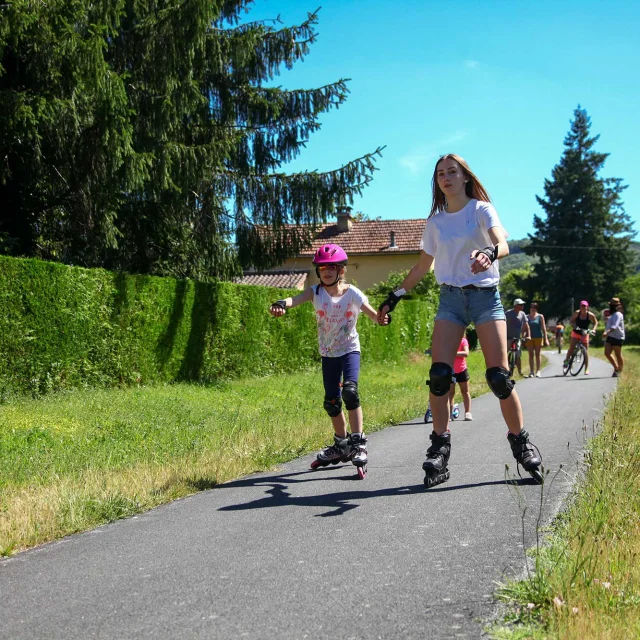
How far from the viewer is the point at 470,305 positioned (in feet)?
18.3

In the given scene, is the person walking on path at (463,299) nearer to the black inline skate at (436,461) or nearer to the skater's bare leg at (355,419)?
the black inline skate at (436,461)

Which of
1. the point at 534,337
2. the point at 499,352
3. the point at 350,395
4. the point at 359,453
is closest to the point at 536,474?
the point at 499,352

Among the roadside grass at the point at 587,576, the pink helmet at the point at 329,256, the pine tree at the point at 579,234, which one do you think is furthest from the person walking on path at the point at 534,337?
the pine tree at the point at 579,234

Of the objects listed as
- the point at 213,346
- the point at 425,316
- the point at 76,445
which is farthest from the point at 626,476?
the point at 425,316

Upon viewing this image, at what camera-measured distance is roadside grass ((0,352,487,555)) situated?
17.2ft

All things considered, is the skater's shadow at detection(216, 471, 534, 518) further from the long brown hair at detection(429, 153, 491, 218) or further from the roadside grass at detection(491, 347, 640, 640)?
the long brown hair at detection(429, 153, 491, 218)

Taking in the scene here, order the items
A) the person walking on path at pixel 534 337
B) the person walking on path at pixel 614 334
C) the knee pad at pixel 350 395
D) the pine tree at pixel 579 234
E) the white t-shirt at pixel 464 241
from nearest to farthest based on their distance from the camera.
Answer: the white t-shirt at pixel 464 241 < the knee pad at pixel 350 395 < the person walking on path at pixel 614 334 < the person walking on path at pixel 534 337 < the pine tree at pixel 579 234

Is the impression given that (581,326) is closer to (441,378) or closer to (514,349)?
(514,349)

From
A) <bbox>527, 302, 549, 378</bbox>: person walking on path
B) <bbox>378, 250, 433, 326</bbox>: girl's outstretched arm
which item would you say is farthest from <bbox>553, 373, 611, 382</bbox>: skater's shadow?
<bbox>378, 250, 433, 326</bbox>: girl's outstretched arm

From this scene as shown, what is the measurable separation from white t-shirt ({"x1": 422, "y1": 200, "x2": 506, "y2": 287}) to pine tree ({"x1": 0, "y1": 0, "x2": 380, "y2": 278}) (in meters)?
8.55

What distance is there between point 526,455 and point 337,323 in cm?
188

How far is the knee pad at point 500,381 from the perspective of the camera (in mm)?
5504

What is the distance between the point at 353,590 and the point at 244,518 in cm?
166

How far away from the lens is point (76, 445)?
8.23 m
